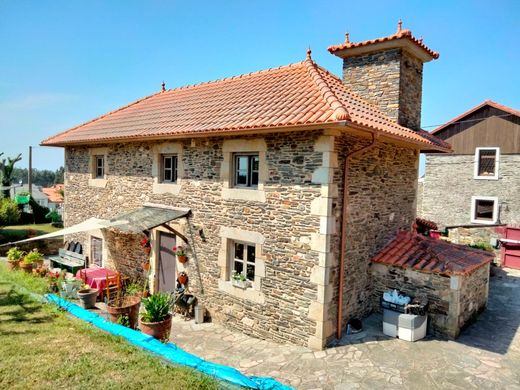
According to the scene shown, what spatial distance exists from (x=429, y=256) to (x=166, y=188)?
23.6ft

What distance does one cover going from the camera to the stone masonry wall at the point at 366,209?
760 cm

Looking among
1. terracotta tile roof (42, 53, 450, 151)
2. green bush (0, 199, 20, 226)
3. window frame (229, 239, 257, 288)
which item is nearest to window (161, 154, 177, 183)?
terracotta tile roof (42, 53, 450, 151)

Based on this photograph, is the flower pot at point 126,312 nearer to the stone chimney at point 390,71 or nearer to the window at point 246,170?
the window at point 246,170

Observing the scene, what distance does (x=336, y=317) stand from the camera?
766 centimetres

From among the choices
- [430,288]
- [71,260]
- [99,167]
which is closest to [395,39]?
[430,288]

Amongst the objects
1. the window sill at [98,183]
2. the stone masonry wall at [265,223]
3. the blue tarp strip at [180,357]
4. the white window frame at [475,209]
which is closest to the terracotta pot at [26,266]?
the window sill at [98,183]

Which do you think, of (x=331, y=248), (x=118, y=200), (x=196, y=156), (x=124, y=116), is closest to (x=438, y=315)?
(x=331, y=248)

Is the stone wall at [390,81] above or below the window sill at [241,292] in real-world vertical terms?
above

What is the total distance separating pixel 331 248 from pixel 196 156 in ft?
14.3

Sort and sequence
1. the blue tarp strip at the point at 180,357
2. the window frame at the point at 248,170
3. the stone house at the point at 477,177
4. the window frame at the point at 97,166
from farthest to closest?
the stone house at the point at 477,177
the window frame at the point at 97,166
the window frame at the point at 248,170
the blue tarp strip at the point at 180,357

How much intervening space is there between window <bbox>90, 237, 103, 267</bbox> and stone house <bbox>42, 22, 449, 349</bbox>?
424mm

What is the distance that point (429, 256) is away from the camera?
27.0 ft

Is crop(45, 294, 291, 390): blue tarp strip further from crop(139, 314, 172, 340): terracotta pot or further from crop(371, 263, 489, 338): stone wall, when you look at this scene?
crop(371, 263, 489, 338): stone wall

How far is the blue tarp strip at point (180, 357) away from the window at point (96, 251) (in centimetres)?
510
